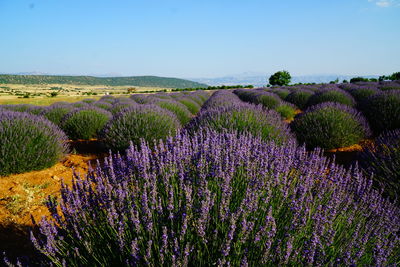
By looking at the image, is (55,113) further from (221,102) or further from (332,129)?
(332,129)

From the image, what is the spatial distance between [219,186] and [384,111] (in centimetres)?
707

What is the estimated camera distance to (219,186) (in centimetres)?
195

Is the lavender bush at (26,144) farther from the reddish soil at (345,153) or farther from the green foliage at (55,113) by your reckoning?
the reddish soil at (345,153)

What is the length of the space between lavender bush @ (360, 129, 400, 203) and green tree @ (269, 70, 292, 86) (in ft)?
173

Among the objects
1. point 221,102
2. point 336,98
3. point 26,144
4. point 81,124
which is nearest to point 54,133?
point 26,144

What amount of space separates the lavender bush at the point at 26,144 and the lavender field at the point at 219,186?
23 mm

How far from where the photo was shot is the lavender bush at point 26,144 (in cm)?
452

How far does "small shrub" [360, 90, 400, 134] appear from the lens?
6895 millimetres

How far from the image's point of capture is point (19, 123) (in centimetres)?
503

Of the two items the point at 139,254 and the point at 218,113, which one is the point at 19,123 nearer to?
the point at 218,113

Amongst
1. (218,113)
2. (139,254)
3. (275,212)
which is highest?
(218,113)

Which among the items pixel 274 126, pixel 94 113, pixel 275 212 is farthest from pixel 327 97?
pixel 275 212

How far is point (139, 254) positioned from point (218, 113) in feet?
12.8

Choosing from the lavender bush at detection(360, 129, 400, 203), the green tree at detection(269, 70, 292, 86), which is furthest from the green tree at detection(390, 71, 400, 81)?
the lavender bush at detection(360, 129, 400, 203)
